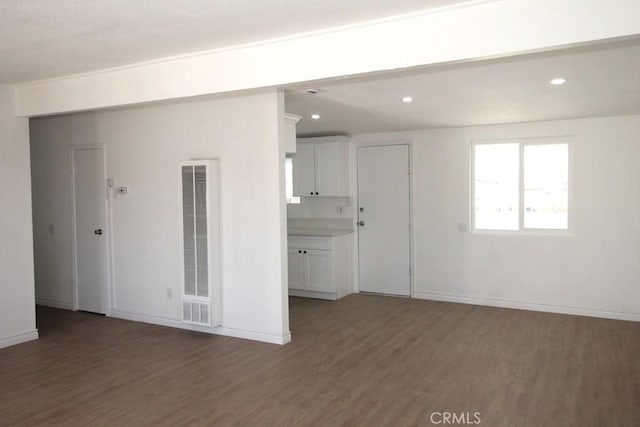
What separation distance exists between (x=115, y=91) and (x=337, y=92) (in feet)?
6.20

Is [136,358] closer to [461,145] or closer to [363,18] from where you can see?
[363,18]

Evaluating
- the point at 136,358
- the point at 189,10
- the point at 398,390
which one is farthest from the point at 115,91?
the point at 398,390

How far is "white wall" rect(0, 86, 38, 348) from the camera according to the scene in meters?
4.87

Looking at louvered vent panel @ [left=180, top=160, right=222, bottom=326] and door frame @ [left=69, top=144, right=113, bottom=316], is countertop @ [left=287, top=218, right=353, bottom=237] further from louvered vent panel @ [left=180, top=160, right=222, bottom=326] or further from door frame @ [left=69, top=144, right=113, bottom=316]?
door frame @ [left=69, top=144, right=113, bottom=316]

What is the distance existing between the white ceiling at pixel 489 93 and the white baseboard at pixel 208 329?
2175 millimetres

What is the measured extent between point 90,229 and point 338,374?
11.5ft

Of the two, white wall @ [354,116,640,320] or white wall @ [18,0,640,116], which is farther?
white wall @ [354,116,640,320]

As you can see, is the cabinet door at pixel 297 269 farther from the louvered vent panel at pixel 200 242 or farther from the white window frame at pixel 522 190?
the white window frame at pixel 522 190

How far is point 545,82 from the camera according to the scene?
4094mm

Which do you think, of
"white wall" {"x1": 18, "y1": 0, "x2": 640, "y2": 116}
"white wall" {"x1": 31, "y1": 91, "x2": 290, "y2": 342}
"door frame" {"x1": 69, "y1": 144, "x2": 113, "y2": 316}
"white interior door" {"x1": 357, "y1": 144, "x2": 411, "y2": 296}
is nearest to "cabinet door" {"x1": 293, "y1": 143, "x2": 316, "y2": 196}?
"white interior door" {"x1": 357, "y1": 144, "x2": 411, "y2": 296}

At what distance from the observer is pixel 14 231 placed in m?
4.96

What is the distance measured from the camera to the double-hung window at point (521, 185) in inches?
234

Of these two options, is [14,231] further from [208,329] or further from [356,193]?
[356,193]

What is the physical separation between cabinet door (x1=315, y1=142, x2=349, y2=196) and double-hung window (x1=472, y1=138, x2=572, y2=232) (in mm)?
1677
